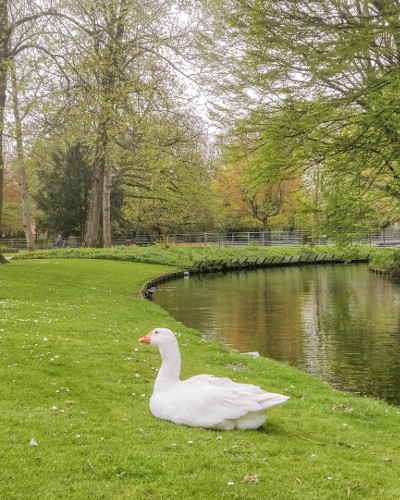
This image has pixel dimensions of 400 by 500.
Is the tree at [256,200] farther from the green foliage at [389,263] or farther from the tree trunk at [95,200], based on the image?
the tree trunk at [95,200]

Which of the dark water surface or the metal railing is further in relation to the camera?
the metal railing

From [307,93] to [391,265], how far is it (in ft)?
83.1

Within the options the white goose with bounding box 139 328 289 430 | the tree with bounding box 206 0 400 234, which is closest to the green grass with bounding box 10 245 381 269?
the tree with bounding box 206 0 400 234

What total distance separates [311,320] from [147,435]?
15.5 metres

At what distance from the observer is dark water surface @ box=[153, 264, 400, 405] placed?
13180 millimetres

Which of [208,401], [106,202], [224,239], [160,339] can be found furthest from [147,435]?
[224,239]

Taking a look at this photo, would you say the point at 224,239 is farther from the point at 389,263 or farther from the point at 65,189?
the point at 389,263

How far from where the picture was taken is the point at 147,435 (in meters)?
5.72

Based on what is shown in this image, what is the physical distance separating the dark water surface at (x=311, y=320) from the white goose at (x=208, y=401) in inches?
242

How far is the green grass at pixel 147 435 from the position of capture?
4.61 meters

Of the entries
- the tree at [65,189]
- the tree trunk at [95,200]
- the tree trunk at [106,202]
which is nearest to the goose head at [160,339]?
the tree trunk at [95,200]

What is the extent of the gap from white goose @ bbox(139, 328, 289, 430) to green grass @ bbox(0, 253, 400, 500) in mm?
159

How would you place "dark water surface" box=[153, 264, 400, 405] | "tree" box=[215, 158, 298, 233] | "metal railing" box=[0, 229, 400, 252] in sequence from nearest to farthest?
"dark water surface" box=[153, 264, 400, 405] → "metal railing" box=[0, 229, 400, 252] → "tree" box=[215, 158, 298, 233]

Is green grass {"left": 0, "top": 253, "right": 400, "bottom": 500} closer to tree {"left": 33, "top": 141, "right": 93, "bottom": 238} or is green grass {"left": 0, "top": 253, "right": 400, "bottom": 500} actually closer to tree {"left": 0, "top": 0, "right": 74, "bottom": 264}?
tree {"left": 0, "top": 0, "right": 74, "bottom": 264}
